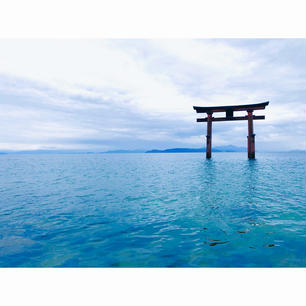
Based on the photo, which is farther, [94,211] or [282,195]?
[282,195]

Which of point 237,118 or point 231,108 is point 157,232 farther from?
point 237,118

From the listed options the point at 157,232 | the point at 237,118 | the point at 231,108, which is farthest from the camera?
the point at 237,118

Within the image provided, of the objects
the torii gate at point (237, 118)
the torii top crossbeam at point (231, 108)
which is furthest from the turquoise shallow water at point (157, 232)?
the torii top crossbeam at point (231, 108)

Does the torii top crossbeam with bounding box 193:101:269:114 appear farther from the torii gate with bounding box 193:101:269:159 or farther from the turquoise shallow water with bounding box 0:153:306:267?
the turquoise shallow water with bounding box 0:153:306:267

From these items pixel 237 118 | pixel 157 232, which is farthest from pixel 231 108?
pixel 157 232

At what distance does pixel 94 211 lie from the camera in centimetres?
614

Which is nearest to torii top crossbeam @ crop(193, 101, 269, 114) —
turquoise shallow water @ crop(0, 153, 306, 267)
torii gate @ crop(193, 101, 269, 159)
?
torii gate @ crop(193, 101, 269, 159)

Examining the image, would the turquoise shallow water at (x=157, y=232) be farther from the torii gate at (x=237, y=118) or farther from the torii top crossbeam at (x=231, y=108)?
the torii top crossbeam at (x=231, y=108)

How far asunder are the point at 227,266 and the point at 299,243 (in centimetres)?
184

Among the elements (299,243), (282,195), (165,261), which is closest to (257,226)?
(299,243)

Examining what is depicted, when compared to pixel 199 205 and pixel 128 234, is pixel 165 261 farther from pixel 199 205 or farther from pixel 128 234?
pixel 199 205
